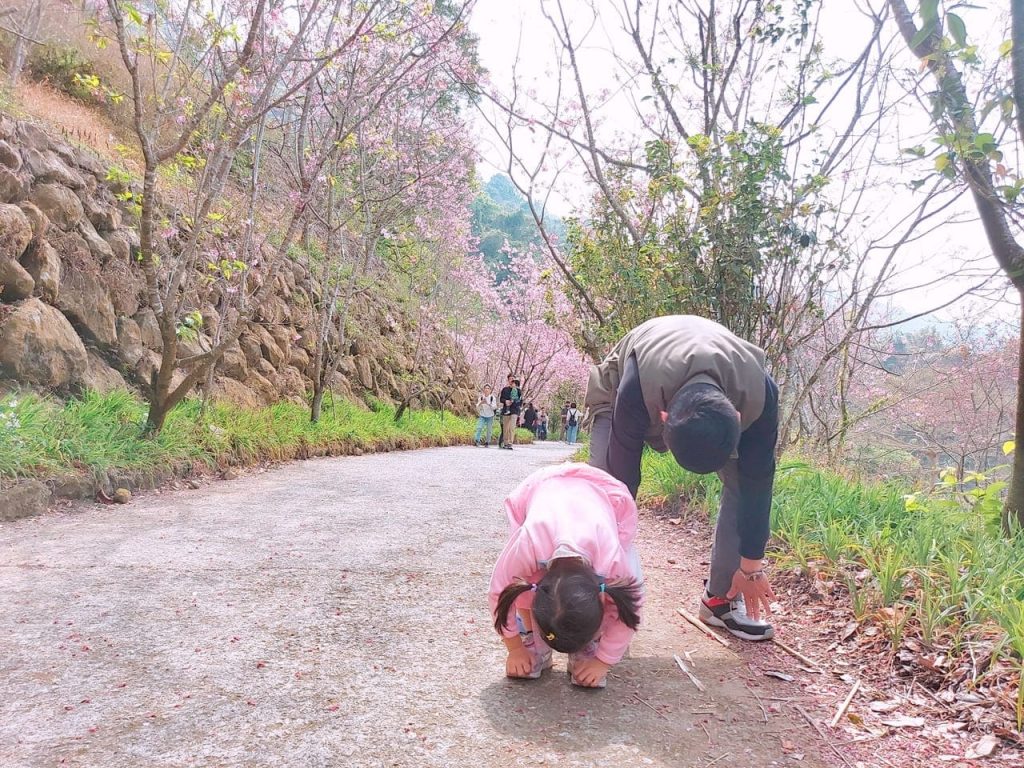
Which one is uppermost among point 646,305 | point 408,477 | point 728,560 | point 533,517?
point 646,305

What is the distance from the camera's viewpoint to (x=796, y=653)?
2609mm

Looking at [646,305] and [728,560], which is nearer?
[728,560]

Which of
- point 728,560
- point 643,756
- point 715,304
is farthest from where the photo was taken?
point 715,304

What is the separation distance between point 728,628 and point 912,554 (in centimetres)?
89

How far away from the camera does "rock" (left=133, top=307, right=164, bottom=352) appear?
714 cm

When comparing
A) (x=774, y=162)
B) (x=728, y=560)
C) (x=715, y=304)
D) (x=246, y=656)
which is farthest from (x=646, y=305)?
(x=246, y=656)

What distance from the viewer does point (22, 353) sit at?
17.5 feet

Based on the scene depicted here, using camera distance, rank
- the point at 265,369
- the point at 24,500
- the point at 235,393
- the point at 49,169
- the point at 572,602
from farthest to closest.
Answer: the point at 265,369, the point at 235,393, the point at 49,169, the point at 24,500, the point at 572,602

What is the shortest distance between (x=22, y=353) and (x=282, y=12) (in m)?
4.10

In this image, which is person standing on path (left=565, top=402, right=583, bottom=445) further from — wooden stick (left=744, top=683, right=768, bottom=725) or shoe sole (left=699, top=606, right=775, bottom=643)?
wooden stick (left=744, top=683, right=768, bottom=725)

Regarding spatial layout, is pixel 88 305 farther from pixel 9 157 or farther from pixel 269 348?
pixel 269 348

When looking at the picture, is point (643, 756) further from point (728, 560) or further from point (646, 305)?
point (646, 305)

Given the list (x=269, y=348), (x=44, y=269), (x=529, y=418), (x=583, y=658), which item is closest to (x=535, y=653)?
(x=583, y=658)

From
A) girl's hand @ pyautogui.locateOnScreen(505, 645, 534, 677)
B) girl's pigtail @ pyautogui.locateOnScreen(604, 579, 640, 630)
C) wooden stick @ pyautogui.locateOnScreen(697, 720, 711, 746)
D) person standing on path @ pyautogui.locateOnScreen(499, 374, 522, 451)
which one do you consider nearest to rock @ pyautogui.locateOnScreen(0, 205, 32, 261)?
girl's hand @ pyautogui.locateOnScreen(505, 645, 534, 677)
